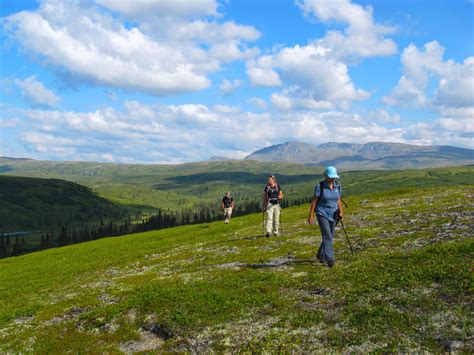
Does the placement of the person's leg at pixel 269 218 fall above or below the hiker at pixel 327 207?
below

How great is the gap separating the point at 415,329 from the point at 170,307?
33.8ft

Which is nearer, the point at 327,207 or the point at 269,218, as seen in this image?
the point at 327,207

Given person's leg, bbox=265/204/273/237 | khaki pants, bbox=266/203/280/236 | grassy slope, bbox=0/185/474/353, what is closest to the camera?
grassy slope, bbox=0/185/474/353

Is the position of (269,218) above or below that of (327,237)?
below

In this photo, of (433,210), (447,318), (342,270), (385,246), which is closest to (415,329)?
(447,318)

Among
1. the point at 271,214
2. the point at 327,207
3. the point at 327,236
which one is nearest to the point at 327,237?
the point at 327,236

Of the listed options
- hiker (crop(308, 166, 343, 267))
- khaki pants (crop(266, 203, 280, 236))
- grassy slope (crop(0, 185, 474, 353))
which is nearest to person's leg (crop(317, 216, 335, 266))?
hiker (crop(308, 166, 343, 267))

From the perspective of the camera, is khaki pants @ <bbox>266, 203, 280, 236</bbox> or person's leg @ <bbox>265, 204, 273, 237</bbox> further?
person's leg @ <bbox>265, 204, 273, 237</bbox>

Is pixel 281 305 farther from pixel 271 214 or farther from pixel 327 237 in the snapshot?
pixel 271 214

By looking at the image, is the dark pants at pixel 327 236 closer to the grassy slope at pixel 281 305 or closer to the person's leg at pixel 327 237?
the person's leg at pixel 327 237

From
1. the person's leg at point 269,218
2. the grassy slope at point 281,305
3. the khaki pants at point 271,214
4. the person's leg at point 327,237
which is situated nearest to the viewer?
the grassy slope at point 281,305

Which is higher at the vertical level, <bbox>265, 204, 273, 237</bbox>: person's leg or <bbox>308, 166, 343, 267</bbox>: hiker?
<bbox>308, 166, 343, 267</bbox>: hiker

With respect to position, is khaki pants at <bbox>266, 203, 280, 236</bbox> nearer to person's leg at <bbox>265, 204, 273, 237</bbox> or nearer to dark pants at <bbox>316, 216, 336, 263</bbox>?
person's leg at <bbox>265, 204, 273, 237</bbox>

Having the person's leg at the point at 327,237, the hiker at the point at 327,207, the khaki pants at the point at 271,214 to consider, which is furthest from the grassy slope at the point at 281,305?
the khaki pants at the point at 271,214
